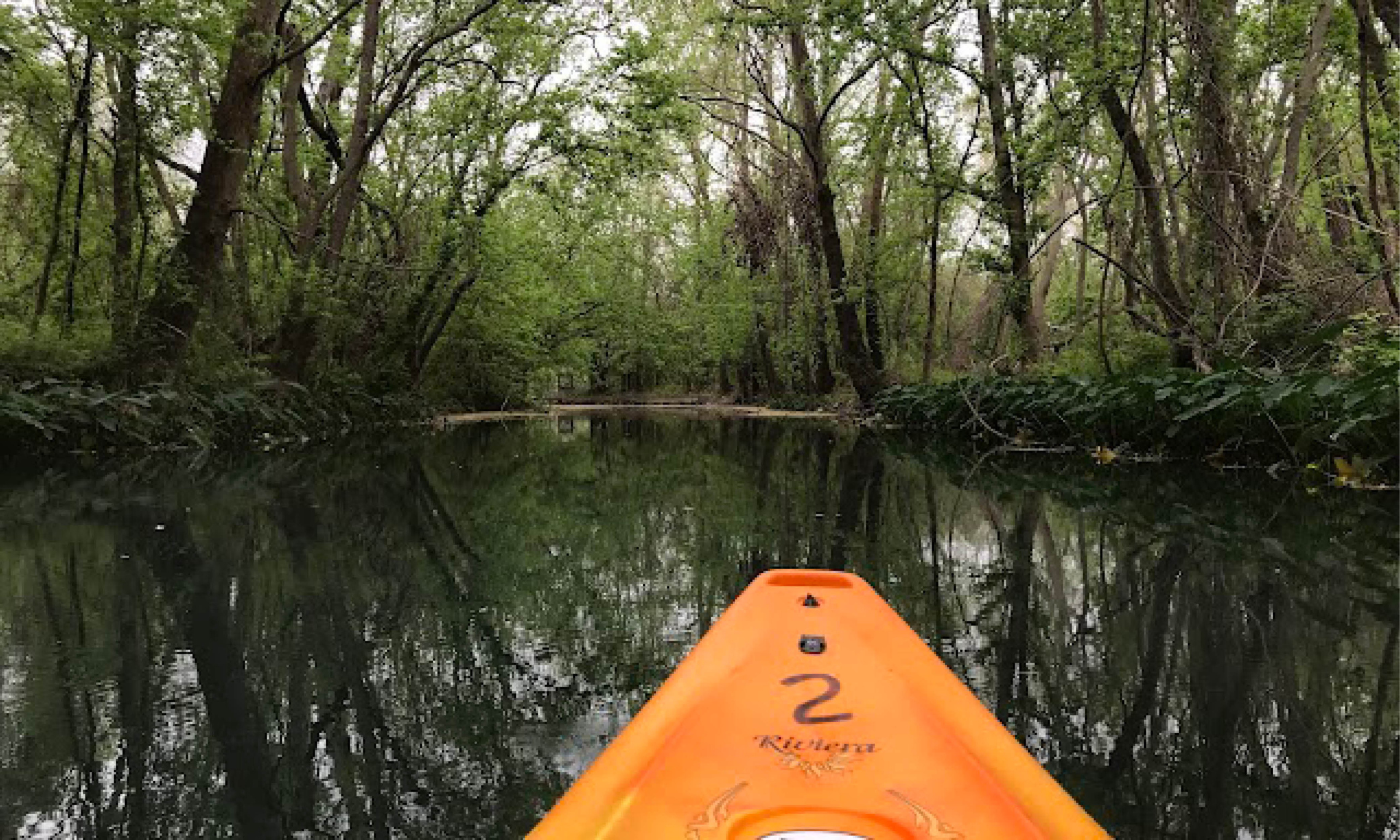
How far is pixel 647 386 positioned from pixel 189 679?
135 feet

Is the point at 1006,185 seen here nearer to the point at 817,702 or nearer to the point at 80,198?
the point at 817,702

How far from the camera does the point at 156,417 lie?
10.0 m

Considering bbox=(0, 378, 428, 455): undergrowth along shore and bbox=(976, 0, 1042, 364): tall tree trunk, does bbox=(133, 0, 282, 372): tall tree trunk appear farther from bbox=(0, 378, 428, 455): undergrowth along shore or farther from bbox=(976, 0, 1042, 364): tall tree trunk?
bbox=(976, 0, 1042, 364): tall tree trunk

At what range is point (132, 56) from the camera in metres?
9.61

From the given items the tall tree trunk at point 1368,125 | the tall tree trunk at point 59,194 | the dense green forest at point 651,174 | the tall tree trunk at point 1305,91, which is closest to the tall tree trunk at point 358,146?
the dense green forest at point 651,174

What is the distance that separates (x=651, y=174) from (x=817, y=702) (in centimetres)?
1460

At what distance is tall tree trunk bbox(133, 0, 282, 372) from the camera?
A: 9.77 metres

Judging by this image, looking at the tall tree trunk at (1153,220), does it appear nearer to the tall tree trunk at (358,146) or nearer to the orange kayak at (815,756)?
the orange kayak at (815,756)

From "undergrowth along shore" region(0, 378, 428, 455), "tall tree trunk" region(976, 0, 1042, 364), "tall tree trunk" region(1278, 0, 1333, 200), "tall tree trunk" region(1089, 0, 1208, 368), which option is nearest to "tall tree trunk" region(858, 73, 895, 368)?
"tall tree trunk" region(976, 0, 1042, 364)

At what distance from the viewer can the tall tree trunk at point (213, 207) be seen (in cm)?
977

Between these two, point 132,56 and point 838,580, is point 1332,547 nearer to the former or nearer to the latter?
point 838,580

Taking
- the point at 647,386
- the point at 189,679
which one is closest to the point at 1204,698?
the point at 189,679

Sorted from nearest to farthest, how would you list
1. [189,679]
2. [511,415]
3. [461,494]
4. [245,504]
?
[189,679], [245,504], [461,494], [511,415]

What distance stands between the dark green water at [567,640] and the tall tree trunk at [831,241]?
10.5 meters
